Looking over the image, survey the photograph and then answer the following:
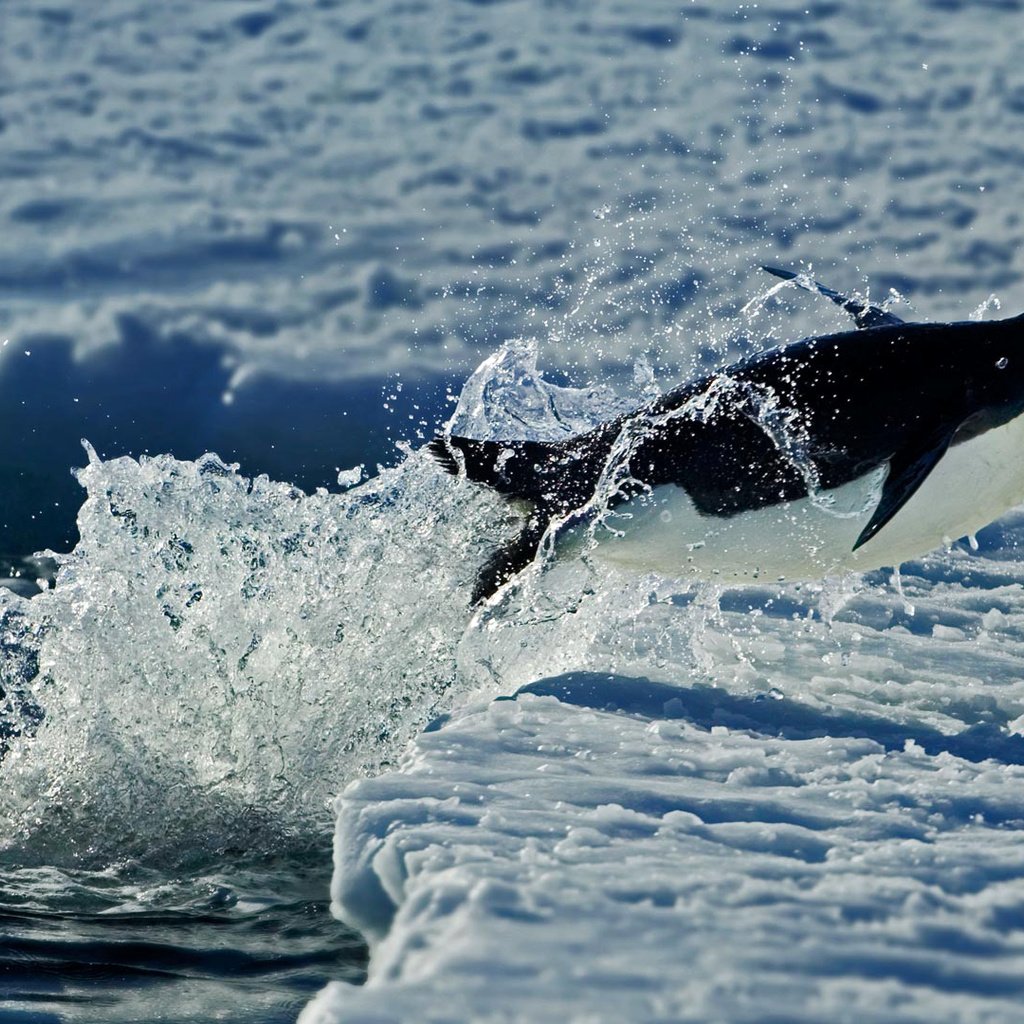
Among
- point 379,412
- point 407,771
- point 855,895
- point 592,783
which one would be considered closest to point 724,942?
point 855,895

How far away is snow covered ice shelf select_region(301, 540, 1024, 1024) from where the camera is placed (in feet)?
6.91

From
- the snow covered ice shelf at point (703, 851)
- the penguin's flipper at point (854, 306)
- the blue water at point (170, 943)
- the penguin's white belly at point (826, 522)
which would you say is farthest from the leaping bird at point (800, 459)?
the blue water at point (170, 943)

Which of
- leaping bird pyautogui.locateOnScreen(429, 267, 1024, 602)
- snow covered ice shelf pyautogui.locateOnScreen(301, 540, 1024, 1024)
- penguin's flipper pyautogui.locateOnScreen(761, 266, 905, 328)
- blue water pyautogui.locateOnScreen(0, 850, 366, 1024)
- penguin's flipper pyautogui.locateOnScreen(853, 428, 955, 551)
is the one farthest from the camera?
penguin's flipper pyautogui.locateOnScreen(761, 266, 905, 328)

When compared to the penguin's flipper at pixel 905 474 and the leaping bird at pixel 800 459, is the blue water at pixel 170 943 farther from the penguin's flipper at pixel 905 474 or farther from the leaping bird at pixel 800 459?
the penguin's flipper at pixel 905 474

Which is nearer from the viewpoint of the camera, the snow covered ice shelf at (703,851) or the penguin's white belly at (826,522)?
the snow covered ice shelf at (703,851)

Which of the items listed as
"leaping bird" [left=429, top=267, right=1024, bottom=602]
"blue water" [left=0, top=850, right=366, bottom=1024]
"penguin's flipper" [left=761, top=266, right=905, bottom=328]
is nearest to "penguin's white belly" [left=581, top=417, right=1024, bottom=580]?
"leaping bird" [left=429, top=267, right=1024, bottom=602]

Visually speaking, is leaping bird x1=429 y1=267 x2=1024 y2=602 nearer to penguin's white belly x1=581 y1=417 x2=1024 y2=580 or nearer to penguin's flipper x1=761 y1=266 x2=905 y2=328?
penguin's white belly x1=581 y1=417 x2=1024 y2=580

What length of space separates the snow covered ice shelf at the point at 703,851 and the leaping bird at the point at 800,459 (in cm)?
45

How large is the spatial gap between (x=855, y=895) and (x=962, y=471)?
7.91 feet

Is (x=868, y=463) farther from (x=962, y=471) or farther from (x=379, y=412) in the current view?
(x=379, y=412)

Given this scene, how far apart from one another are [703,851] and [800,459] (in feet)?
6.90

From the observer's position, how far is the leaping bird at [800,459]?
4590 mm

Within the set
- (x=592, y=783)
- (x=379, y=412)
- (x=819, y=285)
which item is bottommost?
(x=379, y=412)

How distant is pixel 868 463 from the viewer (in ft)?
15.1
